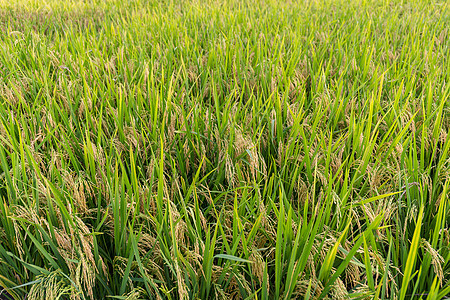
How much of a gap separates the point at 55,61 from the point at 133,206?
1.82m

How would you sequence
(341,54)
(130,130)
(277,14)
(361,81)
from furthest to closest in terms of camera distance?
1. (277,14)
2. (341,54)
3. (361,81)
4. (130,130)

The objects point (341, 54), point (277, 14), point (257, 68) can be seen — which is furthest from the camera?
point (277, 14)

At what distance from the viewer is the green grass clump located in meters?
0.97

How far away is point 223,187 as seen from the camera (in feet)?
4.54

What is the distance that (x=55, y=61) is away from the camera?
2463 millimetres

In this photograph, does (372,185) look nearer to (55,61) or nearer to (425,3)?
(55,61)

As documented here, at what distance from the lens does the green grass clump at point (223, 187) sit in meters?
0.97

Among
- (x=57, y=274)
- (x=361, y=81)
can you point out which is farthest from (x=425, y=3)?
(x=57, y=274)

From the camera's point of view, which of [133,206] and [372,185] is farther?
[372,185]

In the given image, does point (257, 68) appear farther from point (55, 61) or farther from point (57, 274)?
point (57, 274)

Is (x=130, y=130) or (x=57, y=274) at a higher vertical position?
(x=130, y=130)

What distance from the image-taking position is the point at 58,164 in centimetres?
136

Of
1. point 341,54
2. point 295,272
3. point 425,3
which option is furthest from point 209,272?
point 425,3

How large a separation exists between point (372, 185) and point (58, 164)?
121 centimetres
